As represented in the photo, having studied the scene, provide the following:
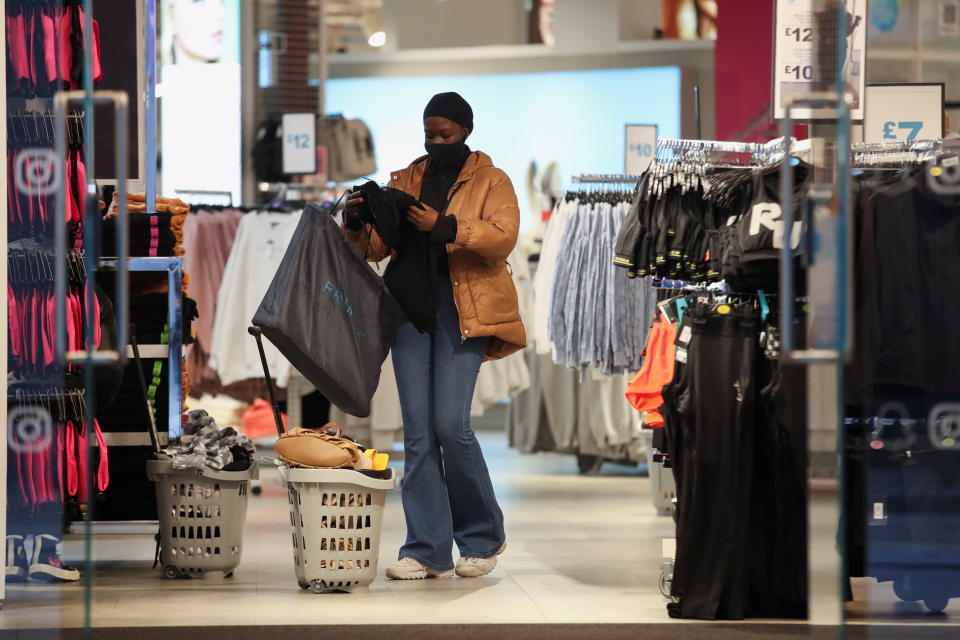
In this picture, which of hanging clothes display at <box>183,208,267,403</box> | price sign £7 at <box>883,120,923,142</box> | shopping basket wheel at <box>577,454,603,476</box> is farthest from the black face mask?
shopping basket wheel at <box>577,454,603,476</box>

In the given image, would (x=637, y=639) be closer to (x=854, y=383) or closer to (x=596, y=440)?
(x=854, y=383)

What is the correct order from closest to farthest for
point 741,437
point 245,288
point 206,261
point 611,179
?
point 741,437 → point 611,179 → point 245,288 → point 206,261

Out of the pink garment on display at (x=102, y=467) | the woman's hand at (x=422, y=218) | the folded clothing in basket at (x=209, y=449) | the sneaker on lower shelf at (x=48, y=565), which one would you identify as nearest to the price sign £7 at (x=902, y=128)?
the woman's hand at (x=422, y=218)

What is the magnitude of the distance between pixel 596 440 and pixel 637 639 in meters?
5.42

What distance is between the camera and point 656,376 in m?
5.16

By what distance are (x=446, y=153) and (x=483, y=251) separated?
456mm

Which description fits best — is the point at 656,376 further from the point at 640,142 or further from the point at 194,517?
the point at 640,142

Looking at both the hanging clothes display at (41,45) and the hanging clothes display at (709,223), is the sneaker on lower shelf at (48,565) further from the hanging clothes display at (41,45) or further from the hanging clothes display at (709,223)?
the hanging clothes display at (709,223)

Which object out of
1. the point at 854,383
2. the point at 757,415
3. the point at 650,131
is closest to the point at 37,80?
the point at 757,415

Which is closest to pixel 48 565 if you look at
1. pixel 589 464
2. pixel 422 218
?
pixel 422 218

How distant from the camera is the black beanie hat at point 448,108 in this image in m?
5.00

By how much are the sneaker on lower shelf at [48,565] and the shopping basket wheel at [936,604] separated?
113 inches

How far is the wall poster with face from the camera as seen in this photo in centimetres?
1084

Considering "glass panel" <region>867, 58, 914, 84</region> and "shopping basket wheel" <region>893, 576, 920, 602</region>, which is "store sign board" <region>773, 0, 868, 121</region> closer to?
"glass panel" <region>867, 58, 914, 84</region>
